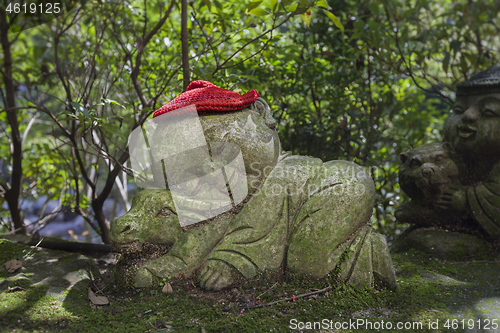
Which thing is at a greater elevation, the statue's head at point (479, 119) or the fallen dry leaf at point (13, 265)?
the statue's head at point (479, 119)

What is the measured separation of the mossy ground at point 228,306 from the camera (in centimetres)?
174

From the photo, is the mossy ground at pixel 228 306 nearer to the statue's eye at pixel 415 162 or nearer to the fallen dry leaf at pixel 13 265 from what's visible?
the fallen dry leaf at pixel 13 265

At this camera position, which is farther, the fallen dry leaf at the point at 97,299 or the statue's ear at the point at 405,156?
the statue's ear at the point at 405,156

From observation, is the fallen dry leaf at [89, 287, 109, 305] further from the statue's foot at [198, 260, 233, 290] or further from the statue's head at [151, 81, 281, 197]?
the statue's head at [151, 81, 281, 197]

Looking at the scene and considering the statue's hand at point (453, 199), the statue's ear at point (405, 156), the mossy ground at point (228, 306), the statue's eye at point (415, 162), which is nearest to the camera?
the mossy ground at point (228, 306)

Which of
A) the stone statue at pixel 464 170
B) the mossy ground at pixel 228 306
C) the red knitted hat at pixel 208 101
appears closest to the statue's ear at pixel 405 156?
the stone statue at pixel 464 170

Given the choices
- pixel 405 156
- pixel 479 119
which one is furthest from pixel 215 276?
pixel 479 119

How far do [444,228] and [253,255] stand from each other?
193cm

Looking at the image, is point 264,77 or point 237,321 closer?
point 237,321

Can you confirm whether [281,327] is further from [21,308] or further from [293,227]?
[21,308]

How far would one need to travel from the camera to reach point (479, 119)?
287 cm

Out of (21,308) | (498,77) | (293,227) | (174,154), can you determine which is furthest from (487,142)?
(21,308)

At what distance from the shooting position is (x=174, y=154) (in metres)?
2.20

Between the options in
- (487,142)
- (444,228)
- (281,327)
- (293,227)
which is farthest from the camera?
(444,228)
